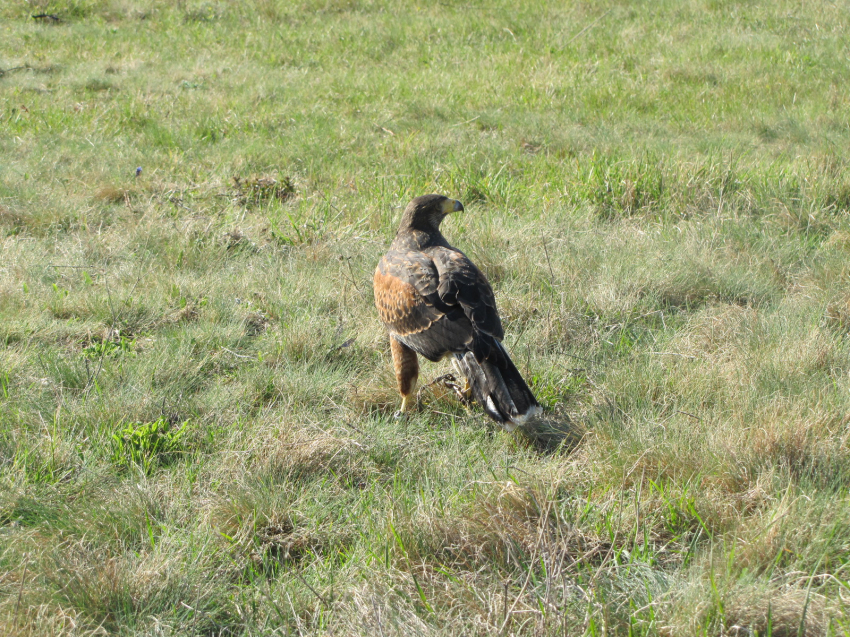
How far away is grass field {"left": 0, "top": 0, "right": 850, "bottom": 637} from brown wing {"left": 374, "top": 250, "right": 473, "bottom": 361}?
0.40 m

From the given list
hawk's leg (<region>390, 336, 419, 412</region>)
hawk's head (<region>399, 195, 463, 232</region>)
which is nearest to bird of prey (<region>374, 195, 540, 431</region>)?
hawk's leg (<region>390, 336, 419, 412</region>)

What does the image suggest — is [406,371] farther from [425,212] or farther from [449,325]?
[425,212]

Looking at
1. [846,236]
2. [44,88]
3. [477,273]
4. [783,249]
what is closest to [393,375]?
[477,273]

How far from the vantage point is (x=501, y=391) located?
344 centimetres

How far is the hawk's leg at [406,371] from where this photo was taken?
3.98 m

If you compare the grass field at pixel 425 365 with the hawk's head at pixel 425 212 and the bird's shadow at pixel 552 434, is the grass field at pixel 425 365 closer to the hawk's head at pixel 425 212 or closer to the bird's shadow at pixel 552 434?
the bird's shadow at pixel 552 434

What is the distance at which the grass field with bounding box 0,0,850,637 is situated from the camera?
2646 mm

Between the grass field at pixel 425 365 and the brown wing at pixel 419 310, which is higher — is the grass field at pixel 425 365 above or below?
below

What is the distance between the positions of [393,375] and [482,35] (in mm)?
9977

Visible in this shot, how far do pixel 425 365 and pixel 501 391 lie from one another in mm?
1109

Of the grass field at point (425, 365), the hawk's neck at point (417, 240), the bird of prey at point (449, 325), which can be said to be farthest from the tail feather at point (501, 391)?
the hawk's neck at point (417, 240)

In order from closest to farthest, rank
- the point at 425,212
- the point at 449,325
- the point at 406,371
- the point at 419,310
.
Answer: the point at 449,325
the point at 419,310
the point at 406,371
the point at 425,212

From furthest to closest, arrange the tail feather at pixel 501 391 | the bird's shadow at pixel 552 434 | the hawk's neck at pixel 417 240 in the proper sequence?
1. the hawk's neck at pixel 417 240
2. the bird's shadow at pixel 552 434
3. the tail feather at pixel 501 391

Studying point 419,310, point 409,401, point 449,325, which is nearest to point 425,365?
point 409,401
